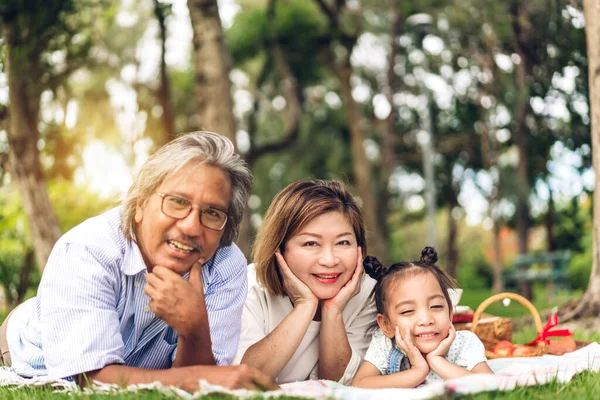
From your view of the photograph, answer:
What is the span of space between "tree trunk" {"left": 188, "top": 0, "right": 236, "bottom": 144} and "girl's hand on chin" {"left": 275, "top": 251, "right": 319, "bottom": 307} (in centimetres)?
550

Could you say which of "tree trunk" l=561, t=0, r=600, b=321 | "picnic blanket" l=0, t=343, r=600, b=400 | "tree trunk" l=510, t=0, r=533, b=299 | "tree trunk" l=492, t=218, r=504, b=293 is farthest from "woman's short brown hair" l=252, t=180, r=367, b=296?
"tree trunk" l=492, t=218, r=504, b=293

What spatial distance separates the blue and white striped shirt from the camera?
11.2 ft

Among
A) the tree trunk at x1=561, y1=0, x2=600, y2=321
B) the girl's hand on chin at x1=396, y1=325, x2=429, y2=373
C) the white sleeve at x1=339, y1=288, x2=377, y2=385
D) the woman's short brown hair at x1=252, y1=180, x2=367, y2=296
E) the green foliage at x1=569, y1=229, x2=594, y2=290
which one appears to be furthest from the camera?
the green foliage at x1=569, y1=229, x2=594, y2=290

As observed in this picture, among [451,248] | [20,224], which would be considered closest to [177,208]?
[20,224]

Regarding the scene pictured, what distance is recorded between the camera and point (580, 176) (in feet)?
43.3

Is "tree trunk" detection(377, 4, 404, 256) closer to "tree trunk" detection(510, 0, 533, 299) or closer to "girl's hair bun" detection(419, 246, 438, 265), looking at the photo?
"tree trunk" detection(510, 0, 533, 299)

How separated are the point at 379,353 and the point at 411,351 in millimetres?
348

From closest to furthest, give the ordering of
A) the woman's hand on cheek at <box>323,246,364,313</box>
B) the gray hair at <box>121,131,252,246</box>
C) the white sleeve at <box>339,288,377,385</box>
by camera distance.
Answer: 1. the gray hair at <box>121,131,252,246</box>
2. the woman's hand on cheek at <box>323,246,364,313</box>
3. the white sleeve at <box>339,288,377,385</box>

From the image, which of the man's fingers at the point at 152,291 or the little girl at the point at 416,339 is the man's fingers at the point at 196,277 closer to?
the man's fingers at the point at 152,291

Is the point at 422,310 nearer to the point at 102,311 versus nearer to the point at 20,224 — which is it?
the point at 102,311

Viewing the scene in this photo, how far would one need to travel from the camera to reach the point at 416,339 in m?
4.17

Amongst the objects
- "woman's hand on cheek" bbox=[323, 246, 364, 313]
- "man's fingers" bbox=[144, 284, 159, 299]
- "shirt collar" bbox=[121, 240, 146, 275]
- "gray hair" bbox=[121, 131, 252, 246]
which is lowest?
"woman's hand on cheek" bbox=[323, 246, 364, 313]

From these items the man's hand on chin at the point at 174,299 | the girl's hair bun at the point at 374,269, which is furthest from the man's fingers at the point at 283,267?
the man's hand on chin at the point at 174,299

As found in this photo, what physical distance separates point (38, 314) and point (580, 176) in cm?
1138
